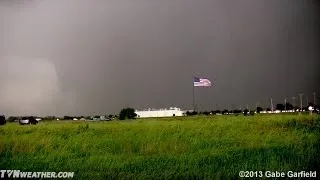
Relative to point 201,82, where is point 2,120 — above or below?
below

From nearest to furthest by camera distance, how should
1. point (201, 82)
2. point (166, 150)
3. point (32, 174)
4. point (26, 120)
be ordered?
point (32, 174) < point (166, 150) < point (201, 82) < point (26, 120)

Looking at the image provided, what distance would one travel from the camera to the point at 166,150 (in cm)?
1309

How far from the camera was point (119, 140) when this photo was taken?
1441cm

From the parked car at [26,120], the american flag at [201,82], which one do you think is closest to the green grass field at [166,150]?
the american flag at [201,82]

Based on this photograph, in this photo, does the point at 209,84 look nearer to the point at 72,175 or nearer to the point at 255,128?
the point at 255,128

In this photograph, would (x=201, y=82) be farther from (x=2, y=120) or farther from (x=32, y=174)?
(x=32, y=174)

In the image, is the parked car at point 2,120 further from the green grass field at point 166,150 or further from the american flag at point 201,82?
the american flag at point 201,82

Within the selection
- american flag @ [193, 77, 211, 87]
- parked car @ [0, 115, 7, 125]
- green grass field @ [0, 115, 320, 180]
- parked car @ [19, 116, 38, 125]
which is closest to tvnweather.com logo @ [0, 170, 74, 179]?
green grass field @ [0, 115, 320, 180]

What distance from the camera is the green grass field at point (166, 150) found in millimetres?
11320

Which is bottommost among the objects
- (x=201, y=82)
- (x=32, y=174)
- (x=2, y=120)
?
(x=32, y=174)

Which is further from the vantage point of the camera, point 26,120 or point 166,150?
point 26,120

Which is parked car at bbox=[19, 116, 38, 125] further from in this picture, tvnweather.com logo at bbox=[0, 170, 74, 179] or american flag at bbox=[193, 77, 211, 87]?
tvnweather.com logo at bbox=[0, 170, 74, 179]

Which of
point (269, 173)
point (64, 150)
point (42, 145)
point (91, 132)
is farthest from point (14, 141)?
point (269, 173)

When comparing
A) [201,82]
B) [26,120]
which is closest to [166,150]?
[201,82]
